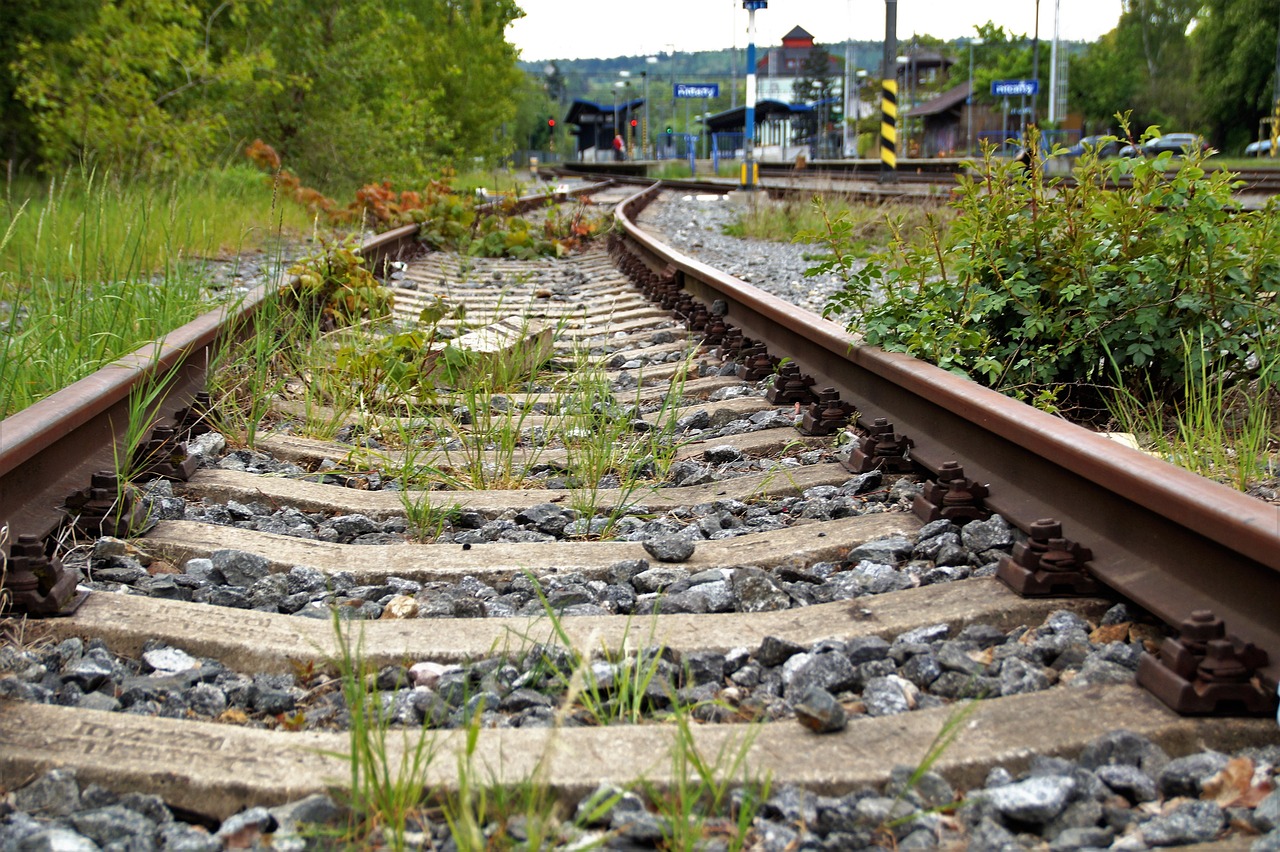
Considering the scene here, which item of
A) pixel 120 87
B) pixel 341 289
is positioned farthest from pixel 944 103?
pixel 341 289

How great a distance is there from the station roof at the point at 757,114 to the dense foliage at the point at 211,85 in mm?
30333

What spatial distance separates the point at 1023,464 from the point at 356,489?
1775 mm

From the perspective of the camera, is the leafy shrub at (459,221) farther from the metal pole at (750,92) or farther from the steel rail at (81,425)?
the metal pole at (750,92)

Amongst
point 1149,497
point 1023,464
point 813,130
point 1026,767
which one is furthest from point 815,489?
point 813,130

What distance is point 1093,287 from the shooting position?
349 cm

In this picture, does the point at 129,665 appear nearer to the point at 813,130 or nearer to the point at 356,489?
the point at 356,489

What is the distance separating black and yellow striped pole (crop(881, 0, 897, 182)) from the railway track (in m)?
17.4

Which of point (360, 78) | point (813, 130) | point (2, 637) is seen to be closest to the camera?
point (2, 637)

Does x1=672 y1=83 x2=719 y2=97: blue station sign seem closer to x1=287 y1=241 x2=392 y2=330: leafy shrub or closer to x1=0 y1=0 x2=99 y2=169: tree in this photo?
Answer: x1=0 y1=0 x2=99 y2=169: tree

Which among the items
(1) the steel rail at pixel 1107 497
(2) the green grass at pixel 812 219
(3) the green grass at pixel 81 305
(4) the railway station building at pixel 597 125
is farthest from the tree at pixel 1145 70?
(1) the steel rail at pixel 1107 497

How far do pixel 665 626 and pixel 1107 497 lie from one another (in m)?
0.92

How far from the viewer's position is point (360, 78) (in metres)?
16.0

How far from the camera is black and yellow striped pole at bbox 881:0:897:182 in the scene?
62.9 ft

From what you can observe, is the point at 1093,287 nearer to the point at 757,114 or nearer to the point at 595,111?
the point at 757,114
